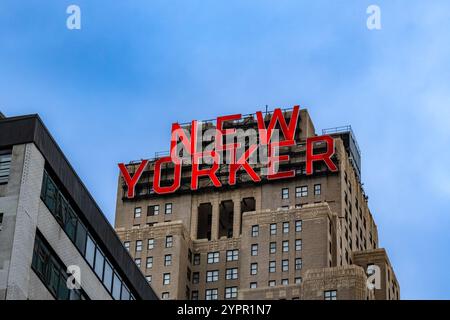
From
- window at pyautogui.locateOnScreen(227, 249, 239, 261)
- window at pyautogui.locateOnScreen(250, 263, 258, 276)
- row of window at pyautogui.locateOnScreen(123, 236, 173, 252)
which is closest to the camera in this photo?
window at pyautogui.locateOnScreen(250, 263, 258, 276)

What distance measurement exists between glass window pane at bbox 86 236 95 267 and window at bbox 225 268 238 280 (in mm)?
124643

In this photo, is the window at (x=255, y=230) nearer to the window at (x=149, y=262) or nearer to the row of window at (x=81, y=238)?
the window at (x=149, y=262)

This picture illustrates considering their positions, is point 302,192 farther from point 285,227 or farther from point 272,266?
point 272,266

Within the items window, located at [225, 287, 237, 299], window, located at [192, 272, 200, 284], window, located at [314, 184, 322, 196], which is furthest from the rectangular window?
window, located at [192, 272, 200, 284]

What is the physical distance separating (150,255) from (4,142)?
132814 mm

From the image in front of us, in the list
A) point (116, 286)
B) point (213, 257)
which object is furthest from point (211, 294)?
point (116, 286)

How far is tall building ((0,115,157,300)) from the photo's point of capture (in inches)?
2205

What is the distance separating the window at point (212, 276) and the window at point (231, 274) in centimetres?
188

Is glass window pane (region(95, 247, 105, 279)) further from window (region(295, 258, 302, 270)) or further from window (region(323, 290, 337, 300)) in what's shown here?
window (region(295, 258, 302, 270))

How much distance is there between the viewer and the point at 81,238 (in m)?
64.6
